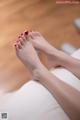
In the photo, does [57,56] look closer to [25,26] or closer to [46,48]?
[46,48]

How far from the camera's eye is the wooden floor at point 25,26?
62.9 inches

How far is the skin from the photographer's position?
0.98 meters

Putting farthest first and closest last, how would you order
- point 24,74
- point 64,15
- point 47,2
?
point 47,2 → point 64,15 → point 24,74

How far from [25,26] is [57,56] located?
818 millimetres

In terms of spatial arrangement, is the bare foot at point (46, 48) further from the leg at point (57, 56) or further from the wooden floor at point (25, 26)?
the wooden floor at point (25, 26)

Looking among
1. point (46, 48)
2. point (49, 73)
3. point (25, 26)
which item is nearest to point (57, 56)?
point (46, 48)

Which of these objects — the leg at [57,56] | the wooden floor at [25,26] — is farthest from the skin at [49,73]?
the wooden floor at [25,26]

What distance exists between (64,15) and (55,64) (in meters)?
0.99

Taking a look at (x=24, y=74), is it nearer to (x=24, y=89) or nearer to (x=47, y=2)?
(x=24, y=89)

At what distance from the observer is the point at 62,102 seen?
3.26ft

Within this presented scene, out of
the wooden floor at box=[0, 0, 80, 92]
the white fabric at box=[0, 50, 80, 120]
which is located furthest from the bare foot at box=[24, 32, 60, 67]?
the wooden floor at box=[0, 0, 80, 92]

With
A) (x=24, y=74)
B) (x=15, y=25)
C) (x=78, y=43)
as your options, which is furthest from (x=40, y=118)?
(x=15, y=25)

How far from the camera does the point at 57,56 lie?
125cm

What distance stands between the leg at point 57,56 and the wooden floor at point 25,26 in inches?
12.2
